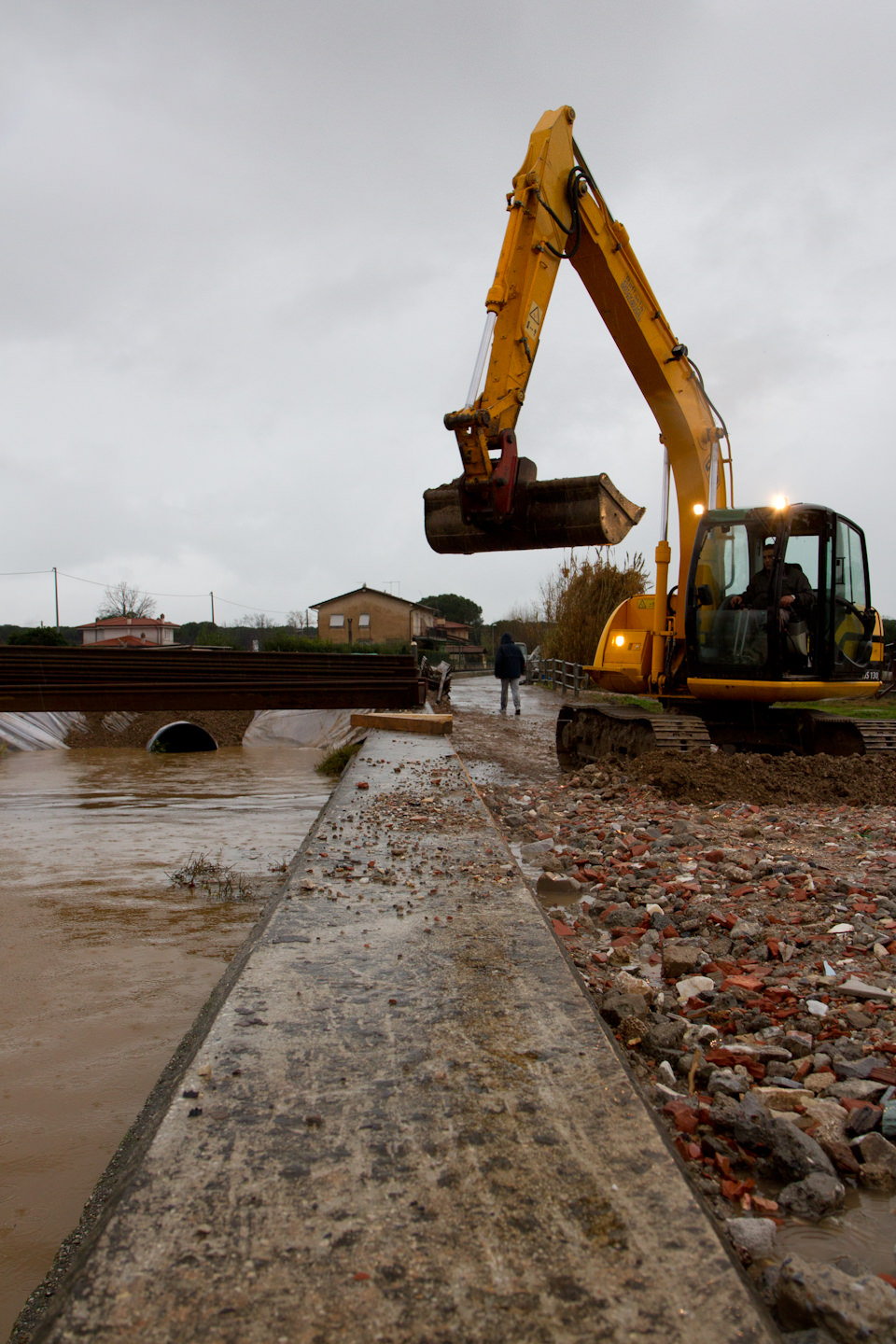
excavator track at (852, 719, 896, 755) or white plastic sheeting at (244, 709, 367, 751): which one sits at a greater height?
excavator track at (852, 719, 896, 755)

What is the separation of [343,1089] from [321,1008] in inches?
17.7

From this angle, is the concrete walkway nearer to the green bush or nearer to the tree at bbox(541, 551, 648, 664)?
the green bush

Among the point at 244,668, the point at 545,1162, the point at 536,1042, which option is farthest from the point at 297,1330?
the point at 244,668

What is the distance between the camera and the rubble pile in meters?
2.09

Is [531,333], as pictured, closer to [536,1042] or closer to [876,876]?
[876,876]

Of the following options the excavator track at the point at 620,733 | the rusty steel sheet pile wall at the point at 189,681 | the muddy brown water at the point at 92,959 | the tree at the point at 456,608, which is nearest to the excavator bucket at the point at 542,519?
the rusty steel sheet pile wall at the point at 189,681

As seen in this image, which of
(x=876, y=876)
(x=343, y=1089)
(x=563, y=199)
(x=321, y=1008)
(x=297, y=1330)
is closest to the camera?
(x=297, y=1330)

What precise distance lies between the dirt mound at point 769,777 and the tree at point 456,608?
78.7m

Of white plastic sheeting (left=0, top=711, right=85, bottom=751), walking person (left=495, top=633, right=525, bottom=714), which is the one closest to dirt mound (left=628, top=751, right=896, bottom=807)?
walking person (left=495, top=633, right=525, bottom=714)

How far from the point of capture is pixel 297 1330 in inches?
49.4

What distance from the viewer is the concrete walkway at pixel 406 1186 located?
129 centimetres

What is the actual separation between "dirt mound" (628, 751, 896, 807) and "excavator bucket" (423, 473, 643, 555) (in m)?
2.09

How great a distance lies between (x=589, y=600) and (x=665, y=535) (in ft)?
49.8

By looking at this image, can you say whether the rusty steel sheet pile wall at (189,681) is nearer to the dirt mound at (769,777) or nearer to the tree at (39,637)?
the dirt mound at (769,777)
